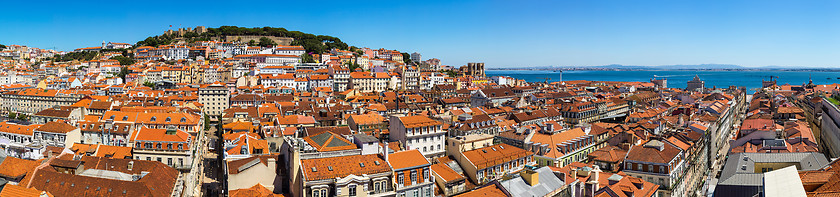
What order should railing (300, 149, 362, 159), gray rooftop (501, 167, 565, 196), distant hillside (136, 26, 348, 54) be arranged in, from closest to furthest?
gray rooftop (501, 167, 565, 196), railing (300, 149, 362, 159), distant hillside (136, 26, 348, 54)

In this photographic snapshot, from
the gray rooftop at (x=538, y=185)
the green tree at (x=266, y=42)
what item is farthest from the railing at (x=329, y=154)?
the green tree at (x=266, y=42)

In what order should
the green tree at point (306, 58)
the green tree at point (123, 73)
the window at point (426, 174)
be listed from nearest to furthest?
the window at point (426, 174), the green tree at point (123, 73), the green tree at point (306, 58)

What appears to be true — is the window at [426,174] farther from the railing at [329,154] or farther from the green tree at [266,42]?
the green tree at [266,42]

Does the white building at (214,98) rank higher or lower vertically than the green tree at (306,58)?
lower

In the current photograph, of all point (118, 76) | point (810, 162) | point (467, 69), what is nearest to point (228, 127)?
point (810, 162)

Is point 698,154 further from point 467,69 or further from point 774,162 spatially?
point 467,69

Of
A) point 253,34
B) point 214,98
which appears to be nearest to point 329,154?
point 214,98

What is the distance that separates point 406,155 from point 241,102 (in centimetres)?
5216

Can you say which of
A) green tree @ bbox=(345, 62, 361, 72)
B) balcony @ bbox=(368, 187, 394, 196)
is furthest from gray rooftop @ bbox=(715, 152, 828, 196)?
green tree @ bbox=(345, 62, 361, 72)

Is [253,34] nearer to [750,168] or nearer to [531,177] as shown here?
[531,177]

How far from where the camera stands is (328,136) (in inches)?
1146

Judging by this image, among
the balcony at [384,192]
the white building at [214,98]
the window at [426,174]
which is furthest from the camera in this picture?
the white building at [214,98]

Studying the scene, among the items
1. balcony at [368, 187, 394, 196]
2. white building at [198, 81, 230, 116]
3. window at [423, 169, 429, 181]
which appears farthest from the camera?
white building at [198, 81, 230, 116]

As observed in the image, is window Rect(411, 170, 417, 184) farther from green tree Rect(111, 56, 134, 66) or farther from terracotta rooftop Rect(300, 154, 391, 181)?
green tree Rect(111, 56, 134, 66)
